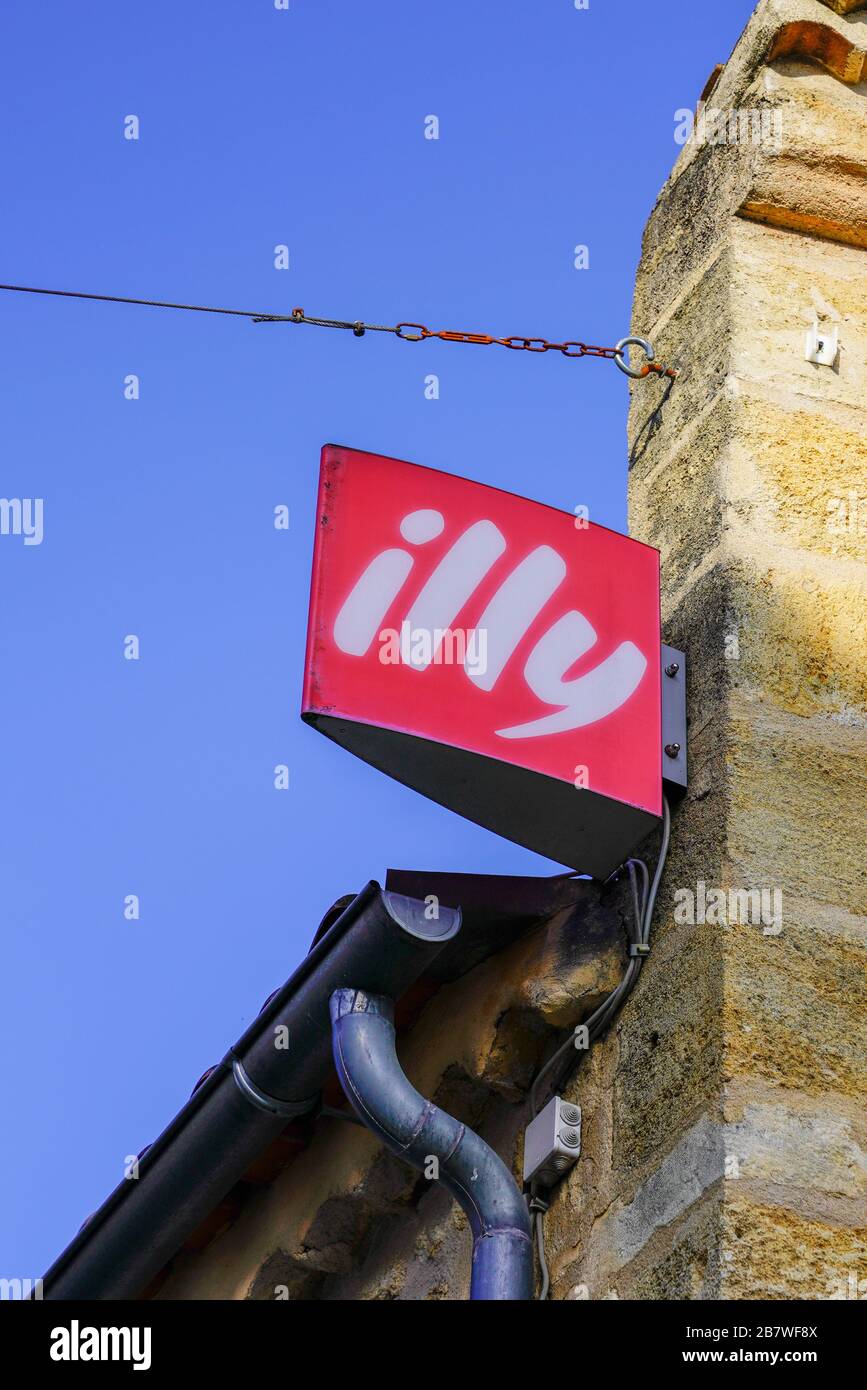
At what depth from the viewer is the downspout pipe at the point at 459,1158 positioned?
3.94 metres

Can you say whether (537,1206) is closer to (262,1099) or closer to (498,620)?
(262,1099)

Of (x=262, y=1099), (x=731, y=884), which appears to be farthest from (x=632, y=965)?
(x=262, y=1099)

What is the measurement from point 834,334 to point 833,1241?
6.77 ft

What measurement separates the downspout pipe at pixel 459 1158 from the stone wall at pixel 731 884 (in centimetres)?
13

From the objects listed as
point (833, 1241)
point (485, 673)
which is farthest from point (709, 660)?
point (833, 1241)

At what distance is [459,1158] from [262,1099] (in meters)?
0.72

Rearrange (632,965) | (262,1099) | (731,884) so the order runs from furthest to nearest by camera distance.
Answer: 1. (262,1099)
2. (632,965)
3. (731,884)

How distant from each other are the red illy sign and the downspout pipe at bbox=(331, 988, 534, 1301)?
528 mm

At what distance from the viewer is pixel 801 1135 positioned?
12.1 ft

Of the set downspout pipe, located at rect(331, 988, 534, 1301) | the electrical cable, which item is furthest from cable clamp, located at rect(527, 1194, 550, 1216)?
downspout pipe, located at rect(331, 988, 534, 1301)

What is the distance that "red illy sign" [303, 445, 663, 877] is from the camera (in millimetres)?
4039

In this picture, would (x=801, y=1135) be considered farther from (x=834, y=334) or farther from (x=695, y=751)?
(x=834, y=334)

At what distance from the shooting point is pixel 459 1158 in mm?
4043
